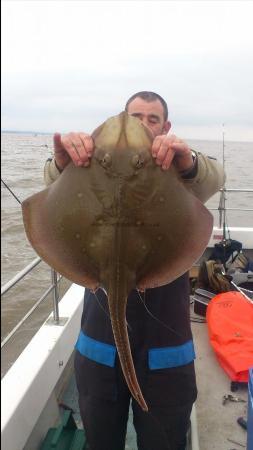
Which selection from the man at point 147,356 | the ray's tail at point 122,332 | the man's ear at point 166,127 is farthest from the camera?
the man's ear at point 166,127

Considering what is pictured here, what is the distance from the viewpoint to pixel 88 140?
154 centimetres

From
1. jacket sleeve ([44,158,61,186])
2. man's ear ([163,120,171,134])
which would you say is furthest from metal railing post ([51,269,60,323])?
man's ear ([163,120,171,134])

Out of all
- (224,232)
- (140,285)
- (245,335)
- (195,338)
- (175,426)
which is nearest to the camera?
(140,285)

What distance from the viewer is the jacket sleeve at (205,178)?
191 cm

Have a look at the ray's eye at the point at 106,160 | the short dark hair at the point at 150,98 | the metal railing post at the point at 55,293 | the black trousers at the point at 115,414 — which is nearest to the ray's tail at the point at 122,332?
the ray's eye at the point at 106,160

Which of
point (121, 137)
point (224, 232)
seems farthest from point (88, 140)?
point (224, 232)

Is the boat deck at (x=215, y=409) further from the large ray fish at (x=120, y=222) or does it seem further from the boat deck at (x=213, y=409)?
the large ray fish at (x=120, y=222)

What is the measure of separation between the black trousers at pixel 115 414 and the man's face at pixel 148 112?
1.40 metres

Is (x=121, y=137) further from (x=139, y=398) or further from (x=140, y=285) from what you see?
(x=139, y=398)

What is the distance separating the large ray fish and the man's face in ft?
2.22

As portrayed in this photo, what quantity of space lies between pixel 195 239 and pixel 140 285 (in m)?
0.30

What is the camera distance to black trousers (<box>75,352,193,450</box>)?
2.22 metres

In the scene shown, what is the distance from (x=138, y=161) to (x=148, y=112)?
80 cm

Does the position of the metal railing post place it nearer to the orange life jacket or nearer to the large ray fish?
the large ray fish
